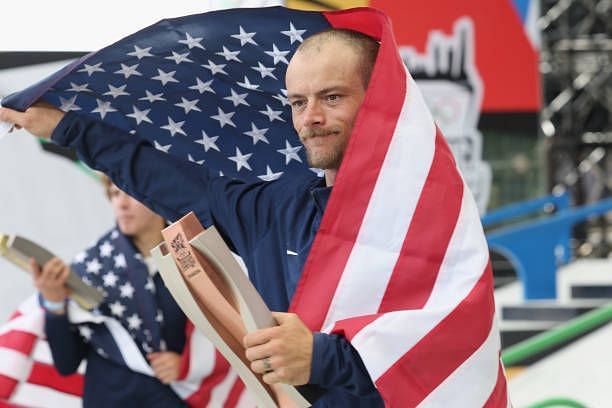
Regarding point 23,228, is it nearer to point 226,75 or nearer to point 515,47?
point 226,75

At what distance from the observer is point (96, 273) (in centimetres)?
322

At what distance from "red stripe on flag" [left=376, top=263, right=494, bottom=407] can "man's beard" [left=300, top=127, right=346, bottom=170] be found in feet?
1.14

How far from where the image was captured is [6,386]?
3.32m

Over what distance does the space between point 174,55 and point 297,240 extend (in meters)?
0.49

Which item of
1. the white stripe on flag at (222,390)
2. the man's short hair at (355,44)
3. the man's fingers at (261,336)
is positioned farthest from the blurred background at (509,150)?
the man's fingers at (261,336)

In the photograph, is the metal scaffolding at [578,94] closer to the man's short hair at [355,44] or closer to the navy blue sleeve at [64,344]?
the navy blue sleeve at [64,344]

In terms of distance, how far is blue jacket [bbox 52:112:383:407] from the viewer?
Result: 6.73 feet

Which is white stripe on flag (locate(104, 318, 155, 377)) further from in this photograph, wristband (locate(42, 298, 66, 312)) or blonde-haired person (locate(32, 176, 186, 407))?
wristband (locate(42, 298, 66, 312))

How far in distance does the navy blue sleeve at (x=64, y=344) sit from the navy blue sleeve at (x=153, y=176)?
898 mm

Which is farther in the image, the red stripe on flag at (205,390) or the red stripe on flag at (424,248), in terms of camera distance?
the red stripe on flag at (205,390)

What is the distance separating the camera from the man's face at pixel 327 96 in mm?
1965

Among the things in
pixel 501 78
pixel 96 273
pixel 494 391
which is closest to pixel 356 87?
pixel 494 391

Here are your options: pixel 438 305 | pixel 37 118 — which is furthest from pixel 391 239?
pixel 37 118

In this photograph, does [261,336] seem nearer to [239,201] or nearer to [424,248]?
[424,248]
